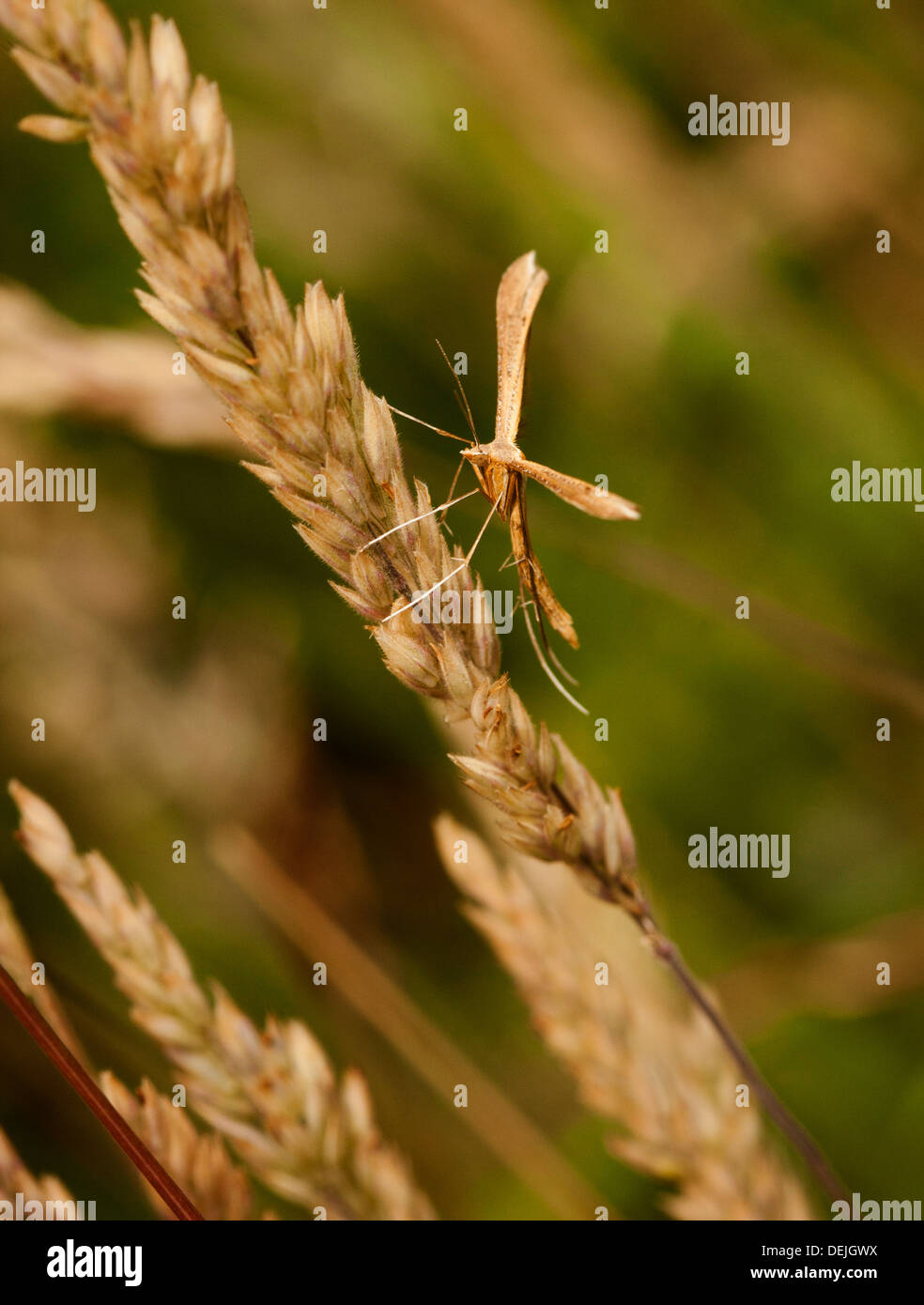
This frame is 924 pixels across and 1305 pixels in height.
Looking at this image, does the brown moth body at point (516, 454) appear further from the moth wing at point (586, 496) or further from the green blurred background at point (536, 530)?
the green blurred background at point (536, 530)

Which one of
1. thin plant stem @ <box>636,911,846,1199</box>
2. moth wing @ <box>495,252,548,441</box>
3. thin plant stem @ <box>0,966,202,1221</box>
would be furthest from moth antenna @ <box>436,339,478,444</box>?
thin plant stem @ <box>0,966,202,1221</box>

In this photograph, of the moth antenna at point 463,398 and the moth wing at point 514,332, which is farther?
the moth antenna at point 463,398

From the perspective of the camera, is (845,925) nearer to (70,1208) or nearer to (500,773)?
(500,773)

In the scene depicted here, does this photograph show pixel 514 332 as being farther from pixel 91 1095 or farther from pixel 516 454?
pixel 91 1095

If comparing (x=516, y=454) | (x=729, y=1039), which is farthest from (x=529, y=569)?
(x=729, y=1039)

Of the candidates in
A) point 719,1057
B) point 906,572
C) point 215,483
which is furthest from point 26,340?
point 906,572

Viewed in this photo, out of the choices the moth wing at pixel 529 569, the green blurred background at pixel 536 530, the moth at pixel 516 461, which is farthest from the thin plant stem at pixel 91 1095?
the green blurred background at pixel 536 530

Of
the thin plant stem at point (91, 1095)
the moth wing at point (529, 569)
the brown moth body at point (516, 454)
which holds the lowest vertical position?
the thin plant stem at point (91, 1095)
